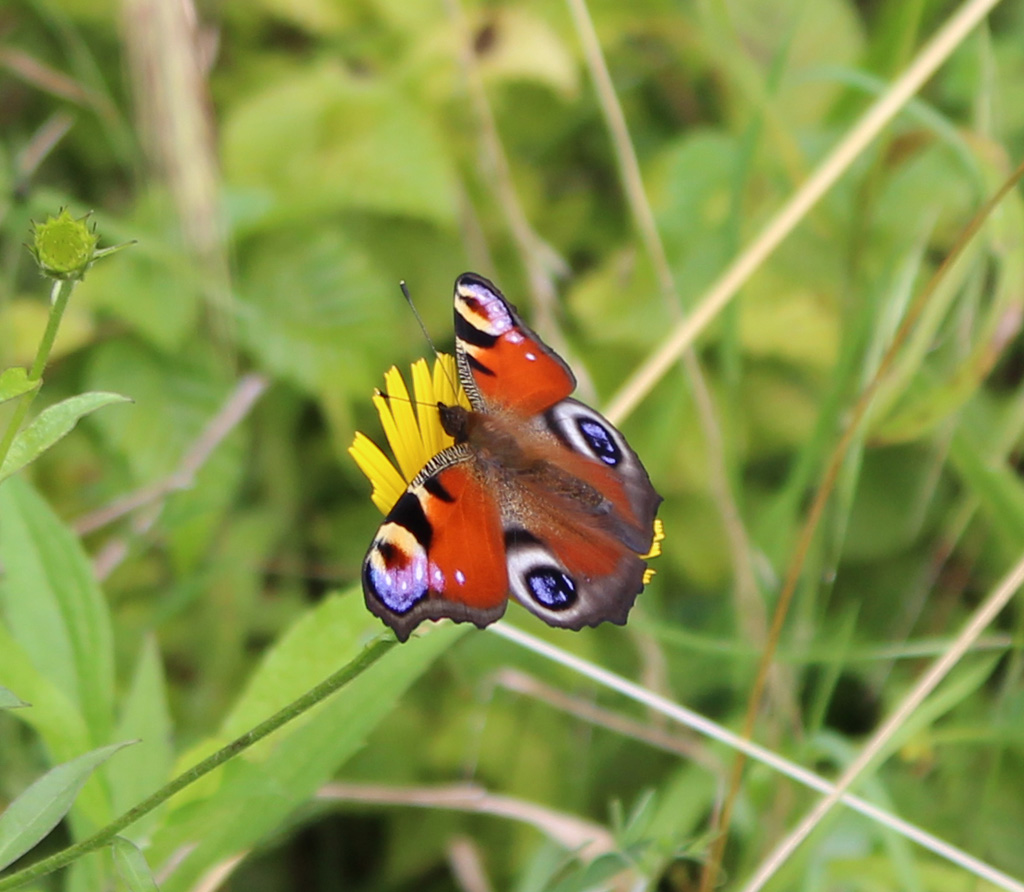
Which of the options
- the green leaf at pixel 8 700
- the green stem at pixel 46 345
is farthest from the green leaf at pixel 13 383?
the green leaf at pixel 8 700

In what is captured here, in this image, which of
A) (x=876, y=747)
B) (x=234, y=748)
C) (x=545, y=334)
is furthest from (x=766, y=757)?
(x=545, y=334)

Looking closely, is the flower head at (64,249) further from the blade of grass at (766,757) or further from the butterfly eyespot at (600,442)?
the blade of grass at (766,757)

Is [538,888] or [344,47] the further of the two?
[344,47]

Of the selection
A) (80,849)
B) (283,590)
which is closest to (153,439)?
(283,590)

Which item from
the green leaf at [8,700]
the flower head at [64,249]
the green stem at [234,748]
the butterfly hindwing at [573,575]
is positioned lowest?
the butterfly hindwing at [573,575]

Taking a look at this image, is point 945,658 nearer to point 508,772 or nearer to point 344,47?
point 508,772

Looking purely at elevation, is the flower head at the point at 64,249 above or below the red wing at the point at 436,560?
above
